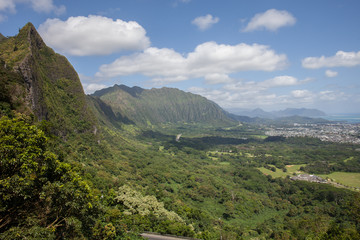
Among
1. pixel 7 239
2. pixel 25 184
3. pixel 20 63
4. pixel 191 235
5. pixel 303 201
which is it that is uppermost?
pixel 20 63

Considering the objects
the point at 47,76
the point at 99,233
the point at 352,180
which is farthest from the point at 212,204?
the point at 47,76

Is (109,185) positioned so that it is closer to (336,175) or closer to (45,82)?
(45,82)

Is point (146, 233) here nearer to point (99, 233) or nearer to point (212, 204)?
point (99, 233)

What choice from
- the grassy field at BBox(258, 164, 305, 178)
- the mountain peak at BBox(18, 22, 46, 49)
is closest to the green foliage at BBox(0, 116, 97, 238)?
the mountain peak at BBox(18, 22, 46, 49)

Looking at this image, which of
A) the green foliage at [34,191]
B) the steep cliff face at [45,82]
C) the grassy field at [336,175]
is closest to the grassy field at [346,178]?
the grassy field at [336,175]

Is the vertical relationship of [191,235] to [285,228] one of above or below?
above

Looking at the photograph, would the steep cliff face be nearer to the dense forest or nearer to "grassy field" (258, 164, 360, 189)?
the dense forest

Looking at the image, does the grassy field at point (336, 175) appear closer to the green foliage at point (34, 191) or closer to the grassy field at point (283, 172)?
the grassy field at point (283, 172)
